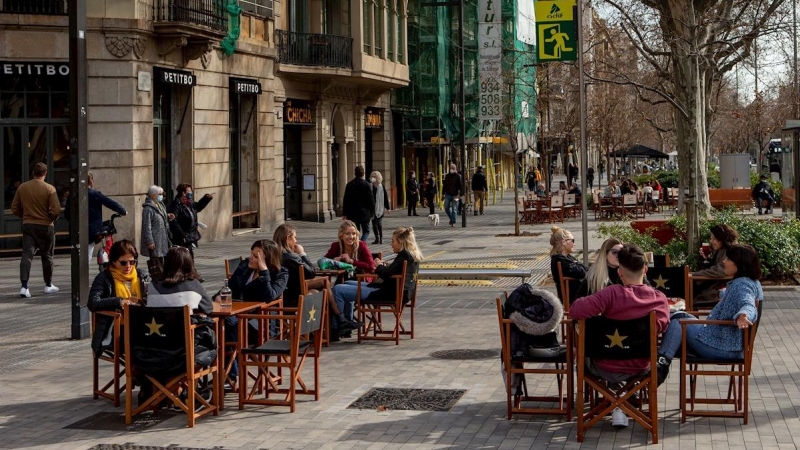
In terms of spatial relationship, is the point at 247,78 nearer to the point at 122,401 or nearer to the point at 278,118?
the point at 278,118

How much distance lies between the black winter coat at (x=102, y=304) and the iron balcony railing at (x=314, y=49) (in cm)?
2457

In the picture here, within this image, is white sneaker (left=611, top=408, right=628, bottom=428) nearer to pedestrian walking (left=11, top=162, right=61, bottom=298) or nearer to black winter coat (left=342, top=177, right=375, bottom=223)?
pedestrian walking (left=11, top=162, right=61, bottom=298)

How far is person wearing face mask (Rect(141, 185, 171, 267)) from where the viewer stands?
1803 centimetres

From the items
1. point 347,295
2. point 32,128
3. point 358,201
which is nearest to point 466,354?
point 347,295

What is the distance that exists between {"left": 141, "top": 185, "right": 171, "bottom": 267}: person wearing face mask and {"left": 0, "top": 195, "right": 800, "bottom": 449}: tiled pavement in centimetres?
201

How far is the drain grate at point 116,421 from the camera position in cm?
934

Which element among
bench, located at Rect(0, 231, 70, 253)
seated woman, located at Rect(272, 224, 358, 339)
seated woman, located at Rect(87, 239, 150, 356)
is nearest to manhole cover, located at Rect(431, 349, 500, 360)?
seated woman, located at Rect(272, 224, 358, 339)

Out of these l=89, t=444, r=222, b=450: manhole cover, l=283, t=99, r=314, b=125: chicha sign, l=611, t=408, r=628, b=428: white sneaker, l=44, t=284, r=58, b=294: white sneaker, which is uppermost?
l=283, t=99, r=314, b=125: chicha sign

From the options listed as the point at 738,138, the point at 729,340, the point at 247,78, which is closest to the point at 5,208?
the point at 247,78

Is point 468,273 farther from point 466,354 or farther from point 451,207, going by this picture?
point 451,207

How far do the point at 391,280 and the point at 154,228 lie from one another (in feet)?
18.8

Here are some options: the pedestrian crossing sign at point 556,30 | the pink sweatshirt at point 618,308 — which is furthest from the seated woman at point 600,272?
the pedestrian crossing sign at point 556,30

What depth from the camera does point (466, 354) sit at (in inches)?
495

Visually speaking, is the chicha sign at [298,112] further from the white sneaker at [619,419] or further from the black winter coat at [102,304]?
the white sneaker at [619,419]
